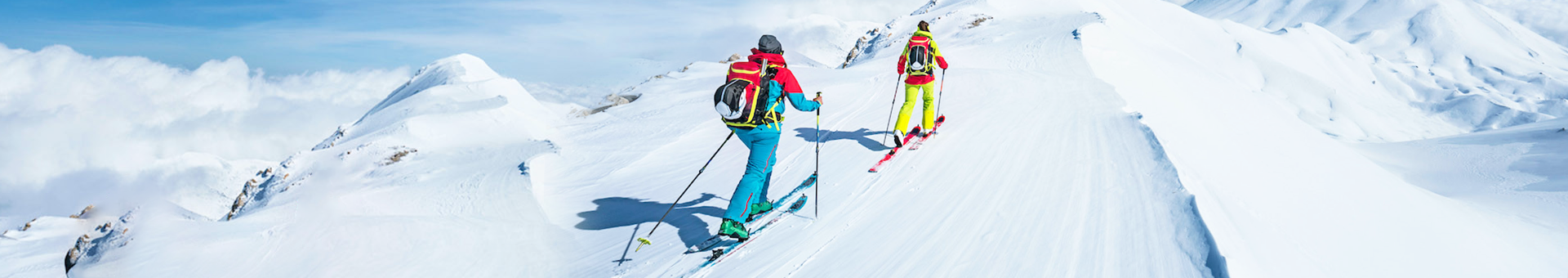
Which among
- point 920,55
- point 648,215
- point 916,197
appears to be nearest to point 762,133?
point 916,197

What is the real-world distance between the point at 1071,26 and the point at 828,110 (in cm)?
1623

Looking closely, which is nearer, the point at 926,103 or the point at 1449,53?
the point at 926,103

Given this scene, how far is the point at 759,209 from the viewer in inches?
248

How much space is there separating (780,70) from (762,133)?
0.51 metres

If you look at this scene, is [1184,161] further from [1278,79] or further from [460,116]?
[1278,79]

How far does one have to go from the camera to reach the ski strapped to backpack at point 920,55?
856cm

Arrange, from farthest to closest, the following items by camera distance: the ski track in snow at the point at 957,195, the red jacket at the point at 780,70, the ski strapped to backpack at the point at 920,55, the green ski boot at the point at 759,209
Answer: the ski strapped to backpack at the point at 920,55, the green ski boot at the point at 759,209, the red jacket at the point at 780,70, the ski track in snow at the point at 957,195

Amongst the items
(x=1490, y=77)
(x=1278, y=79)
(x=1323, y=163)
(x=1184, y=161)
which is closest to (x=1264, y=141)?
(x=1323, y=163)

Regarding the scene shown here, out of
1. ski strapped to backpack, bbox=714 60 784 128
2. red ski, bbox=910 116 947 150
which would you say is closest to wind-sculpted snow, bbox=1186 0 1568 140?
red ski, bbox=910 116 947 150

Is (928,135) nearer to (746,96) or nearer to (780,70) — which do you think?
(780,70)

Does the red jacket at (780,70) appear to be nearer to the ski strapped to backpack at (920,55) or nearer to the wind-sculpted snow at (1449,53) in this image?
the ski strapped to backpack at (920,55)

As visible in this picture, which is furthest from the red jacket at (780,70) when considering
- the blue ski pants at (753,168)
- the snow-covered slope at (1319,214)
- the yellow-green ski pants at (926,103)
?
the yellow-green ski pants at (926,103)

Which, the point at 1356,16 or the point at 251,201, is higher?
the point at 251,201

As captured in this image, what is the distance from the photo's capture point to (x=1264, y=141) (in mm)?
8586
